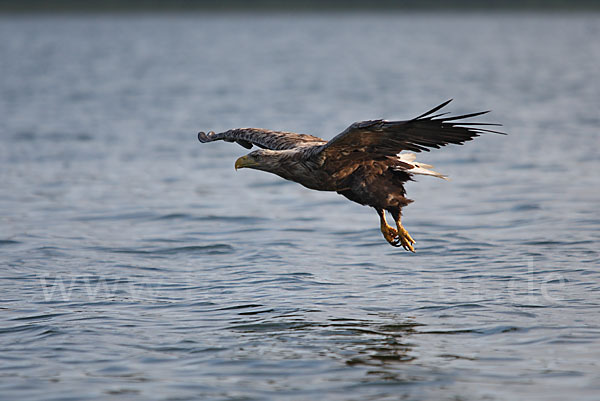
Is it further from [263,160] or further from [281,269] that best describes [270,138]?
[281,269]

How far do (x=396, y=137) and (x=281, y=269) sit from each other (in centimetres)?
253

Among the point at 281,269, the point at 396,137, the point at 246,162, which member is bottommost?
the point at 281,269

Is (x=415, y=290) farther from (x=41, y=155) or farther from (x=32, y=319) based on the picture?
(x=41, y=155)

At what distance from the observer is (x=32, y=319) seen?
836 cm

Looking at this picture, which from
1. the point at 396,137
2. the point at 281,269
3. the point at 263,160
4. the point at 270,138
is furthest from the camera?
the point at 281,269

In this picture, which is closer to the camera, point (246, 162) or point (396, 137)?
point (396, 137)

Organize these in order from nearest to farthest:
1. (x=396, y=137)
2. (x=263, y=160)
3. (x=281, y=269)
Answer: (x=396, y=137)
(x=263, y=160)
(x=281, y=269)

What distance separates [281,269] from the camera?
1006cm

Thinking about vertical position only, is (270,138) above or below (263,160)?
above

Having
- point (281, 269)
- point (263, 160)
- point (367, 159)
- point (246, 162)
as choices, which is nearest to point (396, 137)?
point (367, 159)

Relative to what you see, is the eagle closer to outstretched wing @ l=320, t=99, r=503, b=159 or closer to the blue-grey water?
outstretched wing @ l=320, t=99, r=503, b=159

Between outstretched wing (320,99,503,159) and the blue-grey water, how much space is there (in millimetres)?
1412

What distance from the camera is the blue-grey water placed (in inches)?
275

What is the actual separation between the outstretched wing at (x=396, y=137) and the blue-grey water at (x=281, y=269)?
4.63 feet
